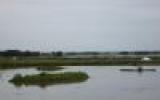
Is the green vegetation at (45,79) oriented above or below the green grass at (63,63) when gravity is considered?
below

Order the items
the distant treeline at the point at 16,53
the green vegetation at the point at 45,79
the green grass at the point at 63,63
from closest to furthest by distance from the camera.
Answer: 1. the green vegetation at the point at 45,79
2. the green grass at the point at 63,63
3. the distant treeline at the point at 16,53

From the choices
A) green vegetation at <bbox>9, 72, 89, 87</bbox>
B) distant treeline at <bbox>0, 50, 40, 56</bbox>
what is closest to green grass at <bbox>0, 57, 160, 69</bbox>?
green vegetation at <bbox>9, 72, 89, 87</bbox>

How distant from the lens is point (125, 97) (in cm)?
1898

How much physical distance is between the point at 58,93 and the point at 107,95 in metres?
2.49

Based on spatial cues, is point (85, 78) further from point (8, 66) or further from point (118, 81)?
point (8, 66)

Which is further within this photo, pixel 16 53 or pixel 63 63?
pixel 16 53

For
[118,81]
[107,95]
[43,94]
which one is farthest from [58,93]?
[118,81]

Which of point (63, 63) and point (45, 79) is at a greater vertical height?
point (63, 63)

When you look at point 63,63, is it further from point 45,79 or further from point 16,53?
point 16,53

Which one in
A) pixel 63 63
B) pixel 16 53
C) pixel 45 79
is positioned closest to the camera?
pixel 45 79

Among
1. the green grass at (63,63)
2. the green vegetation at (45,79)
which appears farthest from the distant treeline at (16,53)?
the green vegetation at (45,79)

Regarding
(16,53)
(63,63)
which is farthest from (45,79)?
(16,53)

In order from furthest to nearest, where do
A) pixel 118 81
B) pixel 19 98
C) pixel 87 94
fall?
pixel 118 81
pixel 87 94
pixel 19 98

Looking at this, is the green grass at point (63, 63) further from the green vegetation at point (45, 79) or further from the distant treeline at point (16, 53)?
the distant treeline at point (16, 53)
